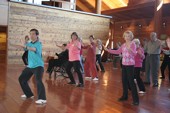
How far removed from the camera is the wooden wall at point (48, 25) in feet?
34.8

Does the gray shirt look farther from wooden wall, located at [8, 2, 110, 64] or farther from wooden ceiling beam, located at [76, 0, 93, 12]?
wooden ceiling beam, located at [76, 0, 93, 12]

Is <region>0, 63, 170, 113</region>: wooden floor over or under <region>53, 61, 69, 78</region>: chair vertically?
under

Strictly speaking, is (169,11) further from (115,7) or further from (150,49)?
(150,49)

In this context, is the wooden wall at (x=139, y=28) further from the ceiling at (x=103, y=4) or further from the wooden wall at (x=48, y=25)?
the wooden wall at (x=48, y=25)

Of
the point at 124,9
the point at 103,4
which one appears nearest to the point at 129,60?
the point at 124,9

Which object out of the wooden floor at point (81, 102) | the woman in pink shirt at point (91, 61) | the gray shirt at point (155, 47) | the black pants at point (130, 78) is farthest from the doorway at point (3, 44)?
Result: the black pants at point (130, 78)

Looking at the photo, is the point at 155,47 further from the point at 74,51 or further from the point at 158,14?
the point at 158,14

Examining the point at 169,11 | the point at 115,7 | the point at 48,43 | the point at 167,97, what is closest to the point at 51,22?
the point at 48,43

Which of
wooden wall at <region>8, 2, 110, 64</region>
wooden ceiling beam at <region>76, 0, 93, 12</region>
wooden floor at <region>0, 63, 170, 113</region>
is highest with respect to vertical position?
wooden ceiling beam at <region>76, 0, 93, 12</region>

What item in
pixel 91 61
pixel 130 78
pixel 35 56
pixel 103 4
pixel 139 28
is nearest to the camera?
pixel 35 56

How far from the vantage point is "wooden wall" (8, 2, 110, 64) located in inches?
418

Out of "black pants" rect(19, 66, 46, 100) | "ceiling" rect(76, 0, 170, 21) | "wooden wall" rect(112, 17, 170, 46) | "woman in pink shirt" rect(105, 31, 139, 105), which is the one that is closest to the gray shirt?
"woman in pink shirt" rect(105, 31, 139, 105)

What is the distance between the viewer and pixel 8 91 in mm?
4805

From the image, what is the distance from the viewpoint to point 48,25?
459 inches
